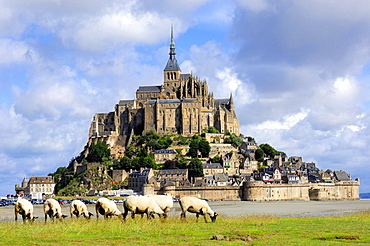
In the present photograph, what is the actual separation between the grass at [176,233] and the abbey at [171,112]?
100845 mm

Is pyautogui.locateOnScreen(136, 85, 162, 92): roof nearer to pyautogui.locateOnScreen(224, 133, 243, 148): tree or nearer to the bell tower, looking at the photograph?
the bell tower

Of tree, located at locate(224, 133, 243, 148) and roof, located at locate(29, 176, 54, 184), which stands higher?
tree, located at locate(224, 133, 243, 148)

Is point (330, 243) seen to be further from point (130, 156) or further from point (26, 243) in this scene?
point (130, 156)

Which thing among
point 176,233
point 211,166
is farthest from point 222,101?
point 176,233

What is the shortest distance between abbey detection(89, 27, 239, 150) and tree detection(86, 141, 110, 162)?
8.60 meters

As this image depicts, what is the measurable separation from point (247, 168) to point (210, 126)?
18239 mm

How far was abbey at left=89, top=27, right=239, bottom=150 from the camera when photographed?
132250 millimetres

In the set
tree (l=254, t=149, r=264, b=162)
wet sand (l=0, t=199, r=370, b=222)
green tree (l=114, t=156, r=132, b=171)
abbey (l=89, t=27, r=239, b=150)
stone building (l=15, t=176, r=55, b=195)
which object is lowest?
wet sand (l=0, t=199, r=370, b=222)

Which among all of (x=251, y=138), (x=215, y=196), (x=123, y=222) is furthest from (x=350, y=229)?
(x=251, y=138)

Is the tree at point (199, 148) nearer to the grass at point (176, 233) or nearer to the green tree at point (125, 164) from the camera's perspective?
the green tree at point (125, 164)

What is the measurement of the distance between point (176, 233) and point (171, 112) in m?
108

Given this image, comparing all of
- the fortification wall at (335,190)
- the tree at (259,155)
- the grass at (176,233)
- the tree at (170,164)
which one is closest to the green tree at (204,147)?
the tree at (170,164)

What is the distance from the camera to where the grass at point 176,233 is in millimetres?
23047

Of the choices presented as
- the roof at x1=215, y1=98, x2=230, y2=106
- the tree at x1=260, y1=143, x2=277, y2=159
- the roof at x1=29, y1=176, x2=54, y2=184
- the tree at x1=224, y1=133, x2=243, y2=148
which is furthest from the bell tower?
the roof at x1=29, y1=176, x2=54, y2=184
